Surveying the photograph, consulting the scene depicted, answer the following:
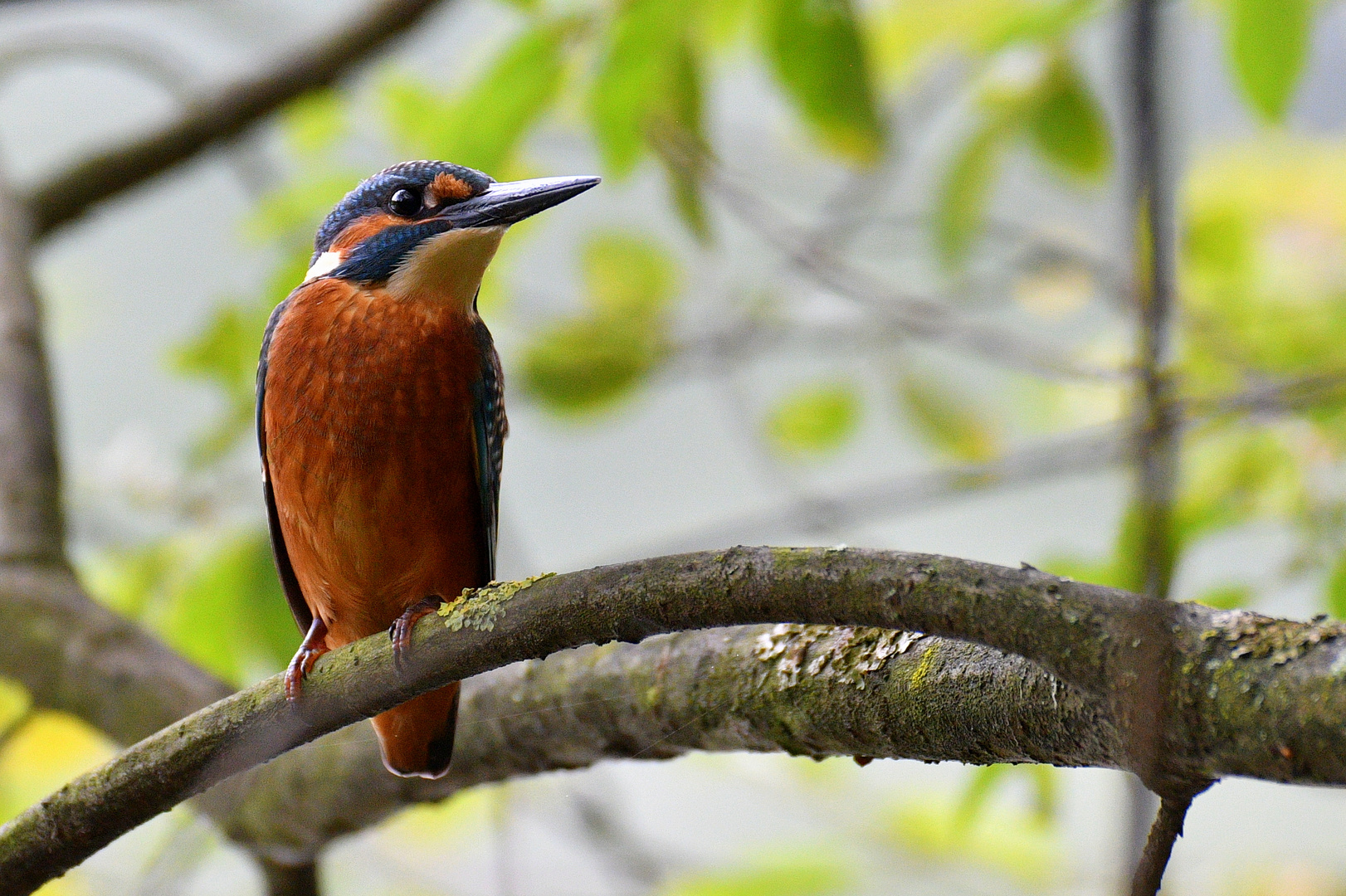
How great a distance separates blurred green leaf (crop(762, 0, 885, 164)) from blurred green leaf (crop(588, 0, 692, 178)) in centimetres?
15

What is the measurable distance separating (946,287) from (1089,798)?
218 cm

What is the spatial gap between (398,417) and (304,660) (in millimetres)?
364

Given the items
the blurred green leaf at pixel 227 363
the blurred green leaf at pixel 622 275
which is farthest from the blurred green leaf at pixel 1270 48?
the blurred green leaf at pixel 622 275

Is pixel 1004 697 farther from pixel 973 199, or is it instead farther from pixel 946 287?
pixel 946 287

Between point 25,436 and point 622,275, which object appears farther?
point 622,275

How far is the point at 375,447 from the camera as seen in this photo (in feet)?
5.33

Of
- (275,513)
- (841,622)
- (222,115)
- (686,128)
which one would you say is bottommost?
(841,622)

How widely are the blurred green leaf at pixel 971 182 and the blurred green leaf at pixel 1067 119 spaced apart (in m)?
0.08

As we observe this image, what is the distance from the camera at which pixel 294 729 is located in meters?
1.19

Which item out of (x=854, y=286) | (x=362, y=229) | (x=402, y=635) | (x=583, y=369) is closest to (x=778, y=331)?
(x=583, y=369)

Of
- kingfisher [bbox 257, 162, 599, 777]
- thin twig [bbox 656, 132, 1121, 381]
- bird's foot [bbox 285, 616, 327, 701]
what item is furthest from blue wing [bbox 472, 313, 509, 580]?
thin twig [bbox 656, 132, 1121, 381]

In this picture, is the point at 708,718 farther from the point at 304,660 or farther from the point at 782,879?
the point at 782,879

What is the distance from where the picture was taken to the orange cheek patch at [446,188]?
1.64 metres

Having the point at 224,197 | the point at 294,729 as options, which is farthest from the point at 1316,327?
the point at 224,197
